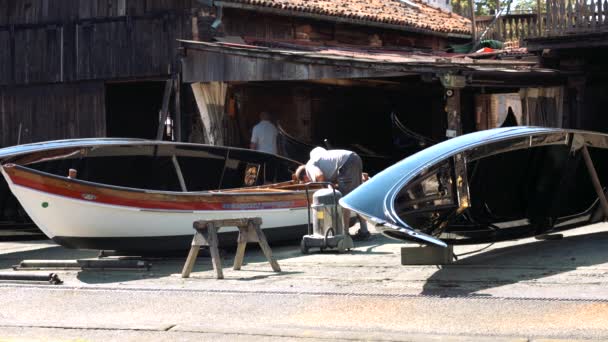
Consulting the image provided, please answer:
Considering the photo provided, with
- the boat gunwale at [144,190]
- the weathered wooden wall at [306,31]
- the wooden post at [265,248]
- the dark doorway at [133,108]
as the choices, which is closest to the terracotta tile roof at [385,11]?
the weathered wooden wall at [306,31]

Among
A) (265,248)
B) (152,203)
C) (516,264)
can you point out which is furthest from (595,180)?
(152,203)

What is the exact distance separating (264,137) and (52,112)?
6024 millimetres

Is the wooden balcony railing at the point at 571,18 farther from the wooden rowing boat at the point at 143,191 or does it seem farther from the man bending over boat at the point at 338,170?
the man bending over boat at the point at 338,170

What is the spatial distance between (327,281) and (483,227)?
2.37 meters

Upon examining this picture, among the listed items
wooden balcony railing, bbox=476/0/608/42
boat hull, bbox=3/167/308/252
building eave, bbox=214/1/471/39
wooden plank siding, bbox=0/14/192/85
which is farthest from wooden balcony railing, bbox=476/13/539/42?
boat hull, bbox=3/167/308/252

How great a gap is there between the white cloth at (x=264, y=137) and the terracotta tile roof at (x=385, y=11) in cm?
324

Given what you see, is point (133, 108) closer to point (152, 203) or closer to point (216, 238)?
point (152, 203)

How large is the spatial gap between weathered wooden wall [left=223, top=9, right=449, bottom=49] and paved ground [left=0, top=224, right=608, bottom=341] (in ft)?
34.9

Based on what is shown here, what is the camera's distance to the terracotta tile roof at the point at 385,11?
23016 mm

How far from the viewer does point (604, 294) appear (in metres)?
9.35

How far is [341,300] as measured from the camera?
9.74 meters

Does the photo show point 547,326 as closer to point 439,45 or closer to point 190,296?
point 190,296

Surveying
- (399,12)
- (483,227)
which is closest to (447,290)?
(483,227)

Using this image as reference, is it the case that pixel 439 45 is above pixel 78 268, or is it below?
above
